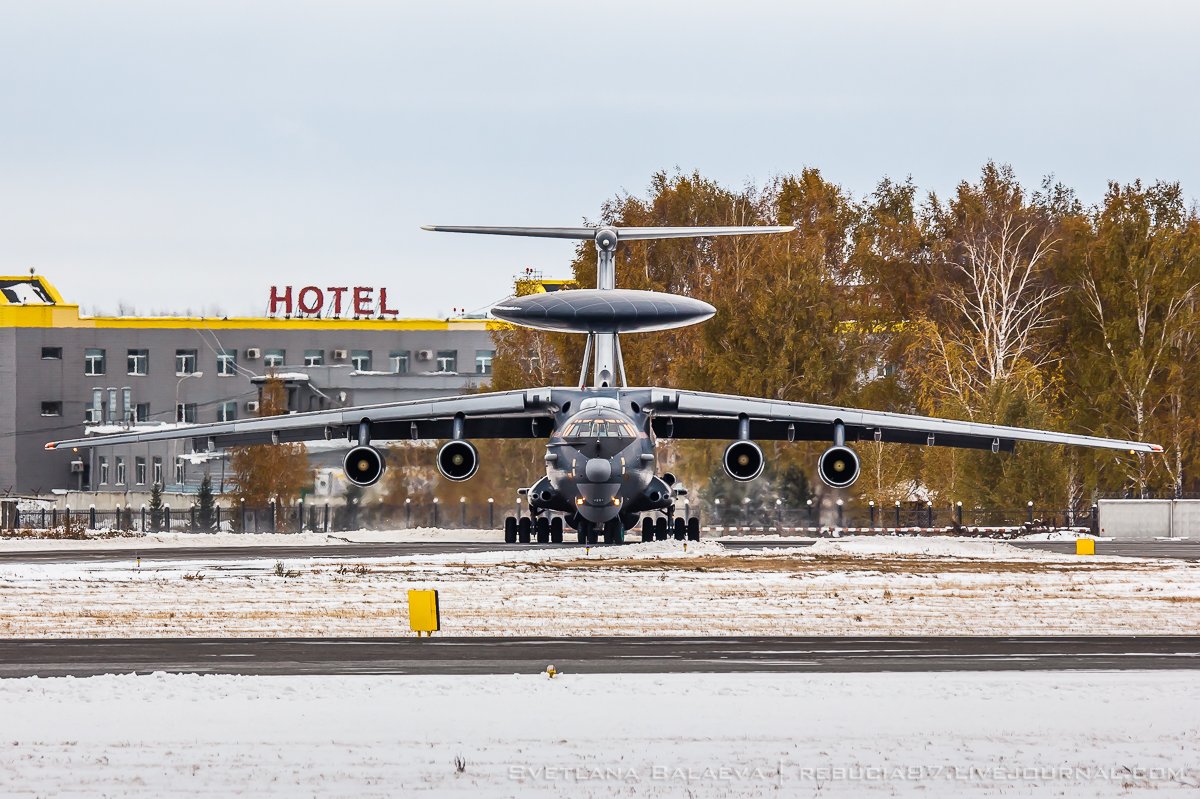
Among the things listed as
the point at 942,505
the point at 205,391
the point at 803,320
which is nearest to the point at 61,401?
the point at 205,391

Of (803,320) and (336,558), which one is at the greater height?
(803,320)

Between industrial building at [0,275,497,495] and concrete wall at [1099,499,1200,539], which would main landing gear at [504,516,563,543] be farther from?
industrial building at [0,275,497,495]

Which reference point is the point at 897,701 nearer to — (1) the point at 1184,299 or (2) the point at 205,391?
(1) the point at 1184,299

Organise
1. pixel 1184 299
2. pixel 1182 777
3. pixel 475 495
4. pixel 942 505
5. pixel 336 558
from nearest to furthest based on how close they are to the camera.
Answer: pixel 1182 777 → pixel 336 558 → pixel 475 495 → pixel 942 505 → pixel 1184 299

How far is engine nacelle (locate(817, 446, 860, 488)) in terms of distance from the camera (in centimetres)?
3183

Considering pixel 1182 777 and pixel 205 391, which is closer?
pixel 1182 777

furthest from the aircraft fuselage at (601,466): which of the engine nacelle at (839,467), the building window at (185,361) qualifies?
the building window at (185,361)

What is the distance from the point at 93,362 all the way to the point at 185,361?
4.22 meters

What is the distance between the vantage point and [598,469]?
31672 mm

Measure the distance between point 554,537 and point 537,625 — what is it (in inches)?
740

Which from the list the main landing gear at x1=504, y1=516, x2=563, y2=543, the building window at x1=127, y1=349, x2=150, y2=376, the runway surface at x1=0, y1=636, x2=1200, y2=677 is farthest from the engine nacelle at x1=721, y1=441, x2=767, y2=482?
the building window at x1=127, y1=349, x2=150, y2=376

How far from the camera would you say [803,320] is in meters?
55.4

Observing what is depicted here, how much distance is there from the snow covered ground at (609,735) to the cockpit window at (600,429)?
729 inches

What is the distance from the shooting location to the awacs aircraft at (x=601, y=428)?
105 feet
